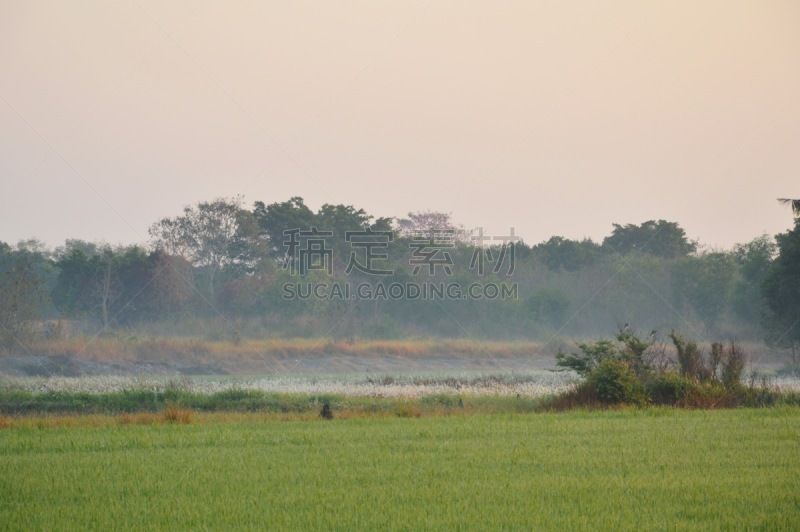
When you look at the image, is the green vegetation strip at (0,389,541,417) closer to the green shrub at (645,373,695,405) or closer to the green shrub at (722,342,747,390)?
the green shrub at (645,373,695,405)

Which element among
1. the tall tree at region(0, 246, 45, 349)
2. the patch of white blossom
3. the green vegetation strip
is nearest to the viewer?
the green vegetation strip

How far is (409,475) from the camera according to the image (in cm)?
1081

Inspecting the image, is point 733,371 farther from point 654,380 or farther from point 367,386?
point 367,386

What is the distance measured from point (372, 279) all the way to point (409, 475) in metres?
45.6

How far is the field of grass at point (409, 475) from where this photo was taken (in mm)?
8562

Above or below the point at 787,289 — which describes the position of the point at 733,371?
below

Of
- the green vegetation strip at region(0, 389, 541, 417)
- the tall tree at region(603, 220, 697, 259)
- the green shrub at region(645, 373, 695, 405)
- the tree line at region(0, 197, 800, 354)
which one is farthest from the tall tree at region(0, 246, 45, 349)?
the tall tree at region(603, 220, 697, 259)

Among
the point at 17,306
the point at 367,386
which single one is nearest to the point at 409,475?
the point at 367,386

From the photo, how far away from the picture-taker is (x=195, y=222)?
186ft

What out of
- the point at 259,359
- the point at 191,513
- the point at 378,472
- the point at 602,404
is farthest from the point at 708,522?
the point at 259,359

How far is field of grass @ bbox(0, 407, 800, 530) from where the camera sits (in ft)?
28.1

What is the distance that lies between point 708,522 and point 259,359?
118 feet

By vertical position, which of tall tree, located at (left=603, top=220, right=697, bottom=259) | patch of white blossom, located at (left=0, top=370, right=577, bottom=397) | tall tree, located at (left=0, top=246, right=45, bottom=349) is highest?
tall tree, located at (left=603, top=220, right=697, bottom=259)

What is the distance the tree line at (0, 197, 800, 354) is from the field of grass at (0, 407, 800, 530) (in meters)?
34.9
